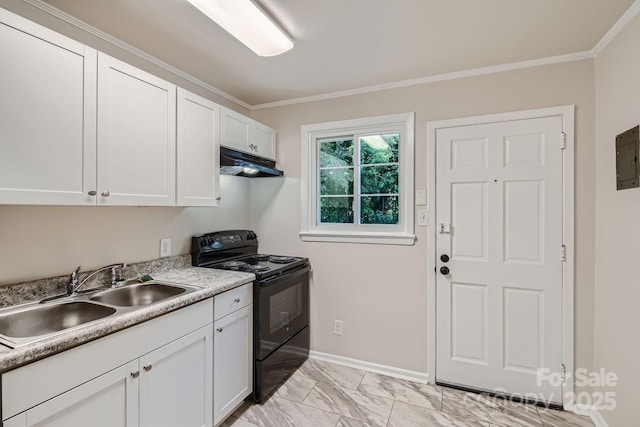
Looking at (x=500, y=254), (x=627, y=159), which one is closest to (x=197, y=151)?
(x=500, y=254)

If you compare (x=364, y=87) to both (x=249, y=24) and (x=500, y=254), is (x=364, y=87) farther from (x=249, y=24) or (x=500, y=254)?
(x=500, y=254)

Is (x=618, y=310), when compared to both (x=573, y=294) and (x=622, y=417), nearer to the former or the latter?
(x=573, y=294)

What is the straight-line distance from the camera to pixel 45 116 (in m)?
1.30

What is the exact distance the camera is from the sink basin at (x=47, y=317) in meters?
1.32

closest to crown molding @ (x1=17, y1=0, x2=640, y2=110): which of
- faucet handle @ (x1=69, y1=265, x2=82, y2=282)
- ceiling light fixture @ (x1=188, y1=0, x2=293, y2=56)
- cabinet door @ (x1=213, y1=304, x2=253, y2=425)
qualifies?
ceiling light fixture @ (x1=188, y1=0, x2=293, y2=56)

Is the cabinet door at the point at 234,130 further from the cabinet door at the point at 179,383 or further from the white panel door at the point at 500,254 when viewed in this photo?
the white panel door at the point at 500,254

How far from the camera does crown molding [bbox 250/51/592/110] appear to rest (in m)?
2.07

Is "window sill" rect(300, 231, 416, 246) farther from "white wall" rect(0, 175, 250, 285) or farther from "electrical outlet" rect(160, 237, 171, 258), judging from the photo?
"electrical outlet" rect(160, 237, 171, 258)

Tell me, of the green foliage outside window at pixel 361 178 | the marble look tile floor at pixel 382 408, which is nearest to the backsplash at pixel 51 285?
the marble look tile floor at pixel 382 408

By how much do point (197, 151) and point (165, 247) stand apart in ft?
2.46

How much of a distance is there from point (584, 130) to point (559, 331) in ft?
4.53

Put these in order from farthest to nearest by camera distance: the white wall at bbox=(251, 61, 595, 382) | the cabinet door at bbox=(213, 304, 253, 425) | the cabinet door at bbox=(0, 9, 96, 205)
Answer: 1. the white wall at bbox=(251, 61, 595, 382)
2. the cabinet door at bbox=(213, 304, 253, 425)
3. the cabinet door at bbox=(0, 9, 96, 205)

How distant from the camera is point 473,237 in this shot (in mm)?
2318

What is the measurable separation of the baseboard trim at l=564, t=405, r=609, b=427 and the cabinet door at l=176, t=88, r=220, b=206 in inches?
113
